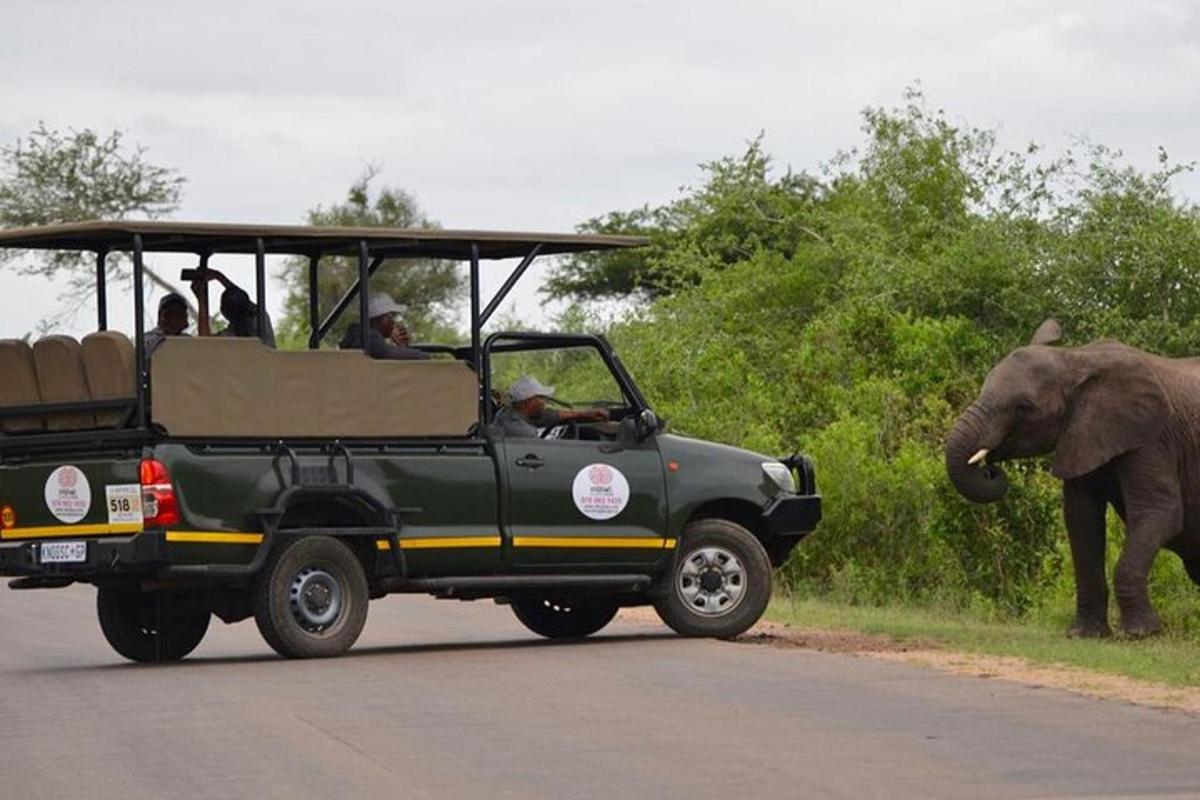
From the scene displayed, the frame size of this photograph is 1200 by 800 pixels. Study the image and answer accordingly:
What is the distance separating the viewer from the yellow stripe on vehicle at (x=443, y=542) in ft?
58.7

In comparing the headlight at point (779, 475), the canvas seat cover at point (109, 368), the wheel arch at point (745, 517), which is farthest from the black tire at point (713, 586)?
the canvas seat cover at point (109, 368)

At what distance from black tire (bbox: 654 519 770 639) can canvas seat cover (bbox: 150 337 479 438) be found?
1.89 m

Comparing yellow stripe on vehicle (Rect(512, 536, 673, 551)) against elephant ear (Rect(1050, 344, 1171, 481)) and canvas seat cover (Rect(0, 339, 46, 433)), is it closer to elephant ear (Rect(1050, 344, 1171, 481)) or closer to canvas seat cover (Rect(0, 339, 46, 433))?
elephant ear (Rect(1050, 344, 1171, 481))

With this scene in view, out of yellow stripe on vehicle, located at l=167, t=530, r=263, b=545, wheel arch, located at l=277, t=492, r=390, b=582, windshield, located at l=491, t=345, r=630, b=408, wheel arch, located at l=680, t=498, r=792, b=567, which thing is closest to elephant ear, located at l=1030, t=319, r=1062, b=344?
wheel arch, located at l=680, t=498, r=792, b=567

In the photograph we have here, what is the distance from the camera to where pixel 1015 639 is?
18688mm

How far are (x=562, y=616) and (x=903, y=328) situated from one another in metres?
9.79

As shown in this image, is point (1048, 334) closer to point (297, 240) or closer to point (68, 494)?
point (297, 240)

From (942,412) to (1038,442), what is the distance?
8.29 m

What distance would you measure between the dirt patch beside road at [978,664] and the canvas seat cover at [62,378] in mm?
4760

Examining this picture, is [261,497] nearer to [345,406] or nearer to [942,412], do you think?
[345,406]

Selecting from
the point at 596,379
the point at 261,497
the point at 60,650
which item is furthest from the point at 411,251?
the point at 596,379

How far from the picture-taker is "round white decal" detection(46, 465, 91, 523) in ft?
56.2

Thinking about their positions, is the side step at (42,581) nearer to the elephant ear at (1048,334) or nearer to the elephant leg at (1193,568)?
the elephant ear at (1048,334)

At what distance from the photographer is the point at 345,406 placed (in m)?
17.9
